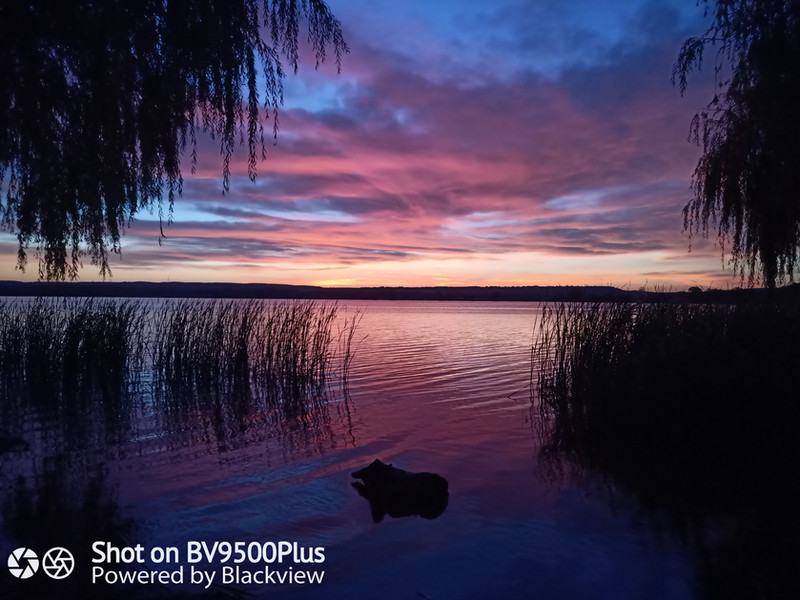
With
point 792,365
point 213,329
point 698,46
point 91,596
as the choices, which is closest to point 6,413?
point 213,329

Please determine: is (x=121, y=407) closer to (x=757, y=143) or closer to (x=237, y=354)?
(x=237, y=354)

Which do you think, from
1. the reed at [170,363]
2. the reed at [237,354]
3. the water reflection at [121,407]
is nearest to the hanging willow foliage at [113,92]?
the water reflection at [121,407]

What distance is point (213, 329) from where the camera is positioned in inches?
464

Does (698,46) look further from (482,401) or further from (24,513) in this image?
(24,513)

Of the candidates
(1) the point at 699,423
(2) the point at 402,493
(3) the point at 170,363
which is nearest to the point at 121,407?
(3) the point at 170,363

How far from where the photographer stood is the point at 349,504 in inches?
193

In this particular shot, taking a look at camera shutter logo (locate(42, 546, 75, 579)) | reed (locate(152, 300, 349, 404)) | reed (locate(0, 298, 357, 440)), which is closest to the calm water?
camera shutter logo (locate(42, 546, 75, 579))

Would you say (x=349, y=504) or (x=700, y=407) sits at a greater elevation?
(x=700, y=407)

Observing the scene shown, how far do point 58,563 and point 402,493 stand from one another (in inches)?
102

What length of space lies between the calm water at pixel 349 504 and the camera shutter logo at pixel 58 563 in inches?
6.9

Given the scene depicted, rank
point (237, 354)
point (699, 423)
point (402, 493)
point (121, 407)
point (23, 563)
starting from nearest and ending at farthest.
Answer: point (23, 563) < point (402, 493) < point (699, 423) < point (121, 407) < point (237, 354)

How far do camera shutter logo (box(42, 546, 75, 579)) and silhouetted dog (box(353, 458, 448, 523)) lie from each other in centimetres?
219

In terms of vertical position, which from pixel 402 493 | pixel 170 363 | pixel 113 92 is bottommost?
pixel 402 493

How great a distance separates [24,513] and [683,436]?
6.89 m
